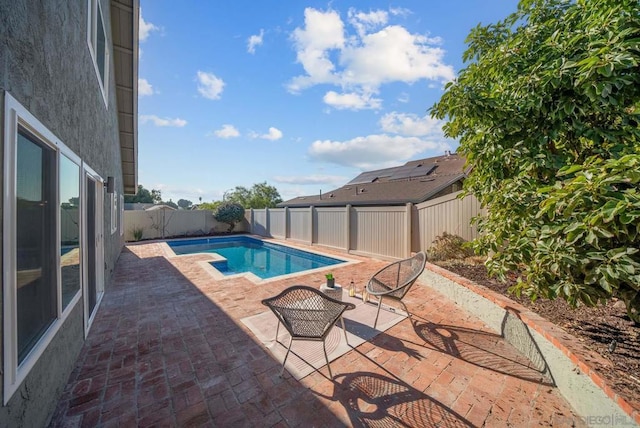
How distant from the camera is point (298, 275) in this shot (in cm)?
709

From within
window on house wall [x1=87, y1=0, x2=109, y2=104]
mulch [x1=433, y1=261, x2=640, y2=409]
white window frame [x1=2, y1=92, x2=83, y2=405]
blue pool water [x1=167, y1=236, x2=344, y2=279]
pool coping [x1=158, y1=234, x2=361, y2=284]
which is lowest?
blue pool water [x1=167, y1=236, x2=344, y2=279]

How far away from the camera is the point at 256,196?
113ft

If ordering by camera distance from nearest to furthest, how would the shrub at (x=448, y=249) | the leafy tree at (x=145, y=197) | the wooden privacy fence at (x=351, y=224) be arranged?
the shrub at (x=448, y=249)
the wooden privacy fence at (x=351, y=224)
the leafy tree at (x=145, y=197)

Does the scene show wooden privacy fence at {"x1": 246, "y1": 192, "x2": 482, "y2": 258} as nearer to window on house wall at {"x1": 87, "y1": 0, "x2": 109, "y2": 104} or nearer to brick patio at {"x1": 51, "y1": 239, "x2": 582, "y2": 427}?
brick patio at {"x1": 51, "y1": 239, "x2": 582, "y2": 427}

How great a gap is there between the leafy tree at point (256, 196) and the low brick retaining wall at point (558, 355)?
28961mm

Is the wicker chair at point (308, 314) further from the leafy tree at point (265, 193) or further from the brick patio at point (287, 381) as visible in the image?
the leafy tree at point (265, 193)

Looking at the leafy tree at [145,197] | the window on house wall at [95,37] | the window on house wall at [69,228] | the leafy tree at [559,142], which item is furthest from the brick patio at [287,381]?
the leafy tree at [145,197]

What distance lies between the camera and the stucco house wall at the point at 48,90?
1.69 metres

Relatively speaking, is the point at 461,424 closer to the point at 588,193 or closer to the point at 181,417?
the point at 588,193

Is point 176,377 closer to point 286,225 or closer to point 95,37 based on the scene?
point 95,37

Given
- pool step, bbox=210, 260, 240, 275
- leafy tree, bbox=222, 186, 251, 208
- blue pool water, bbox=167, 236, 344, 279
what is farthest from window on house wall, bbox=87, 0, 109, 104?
leafy tree, bbox=222, 186, 251, 208

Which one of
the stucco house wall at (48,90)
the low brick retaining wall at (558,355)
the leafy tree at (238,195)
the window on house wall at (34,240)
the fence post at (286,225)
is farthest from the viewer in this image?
the leafy tree at (238,195)

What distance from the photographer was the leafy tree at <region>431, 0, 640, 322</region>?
1912 millimetres

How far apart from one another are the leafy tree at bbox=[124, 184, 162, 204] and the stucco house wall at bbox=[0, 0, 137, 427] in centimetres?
4795
